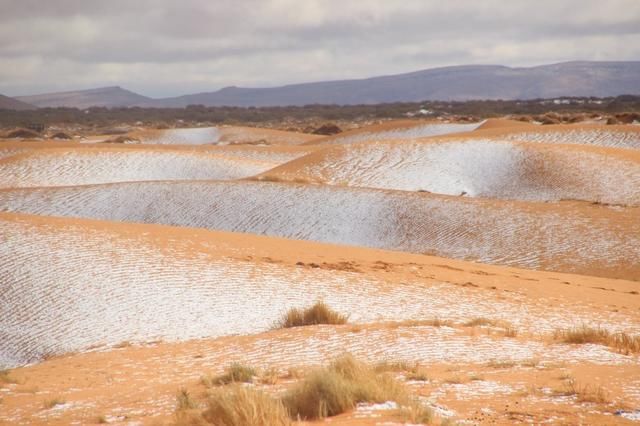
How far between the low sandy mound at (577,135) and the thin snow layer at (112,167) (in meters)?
17.7

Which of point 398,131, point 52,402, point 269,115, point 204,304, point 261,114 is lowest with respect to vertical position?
point 204,304

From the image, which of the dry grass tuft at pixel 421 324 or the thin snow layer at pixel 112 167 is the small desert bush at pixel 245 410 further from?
the thin snow layer at pixel 112 167

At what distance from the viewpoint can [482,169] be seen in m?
44.1

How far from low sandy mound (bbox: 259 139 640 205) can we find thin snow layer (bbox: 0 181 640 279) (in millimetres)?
6616

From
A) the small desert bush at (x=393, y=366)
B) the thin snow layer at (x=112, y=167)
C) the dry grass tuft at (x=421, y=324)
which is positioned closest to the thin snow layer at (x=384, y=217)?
the thin snow layer at (x=112, y=167)

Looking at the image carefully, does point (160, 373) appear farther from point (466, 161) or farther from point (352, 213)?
point (466, 161)

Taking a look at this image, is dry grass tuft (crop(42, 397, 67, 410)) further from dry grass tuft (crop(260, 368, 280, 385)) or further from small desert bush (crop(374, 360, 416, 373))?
small desert bush (crop(374, 360, 416, 373))

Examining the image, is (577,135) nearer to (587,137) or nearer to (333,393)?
(587,137)

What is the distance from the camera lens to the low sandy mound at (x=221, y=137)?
87.2 meters

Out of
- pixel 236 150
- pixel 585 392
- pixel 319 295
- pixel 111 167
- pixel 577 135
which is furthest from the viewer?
pixel 236 150

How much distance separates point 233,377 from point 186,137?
84.5m

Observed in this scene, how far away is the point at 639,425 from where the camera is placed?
6828 millimetres

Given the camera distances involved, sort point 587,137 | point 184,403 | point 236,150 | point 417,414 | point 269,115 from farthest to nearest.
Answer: point 269,115 < point 236,150 < point 587,137 < point 184,403 < point 417,414

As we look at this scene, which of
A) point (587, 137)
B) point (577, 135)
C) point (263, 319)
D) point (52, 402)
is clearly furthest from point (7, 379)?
point (577, 135)
